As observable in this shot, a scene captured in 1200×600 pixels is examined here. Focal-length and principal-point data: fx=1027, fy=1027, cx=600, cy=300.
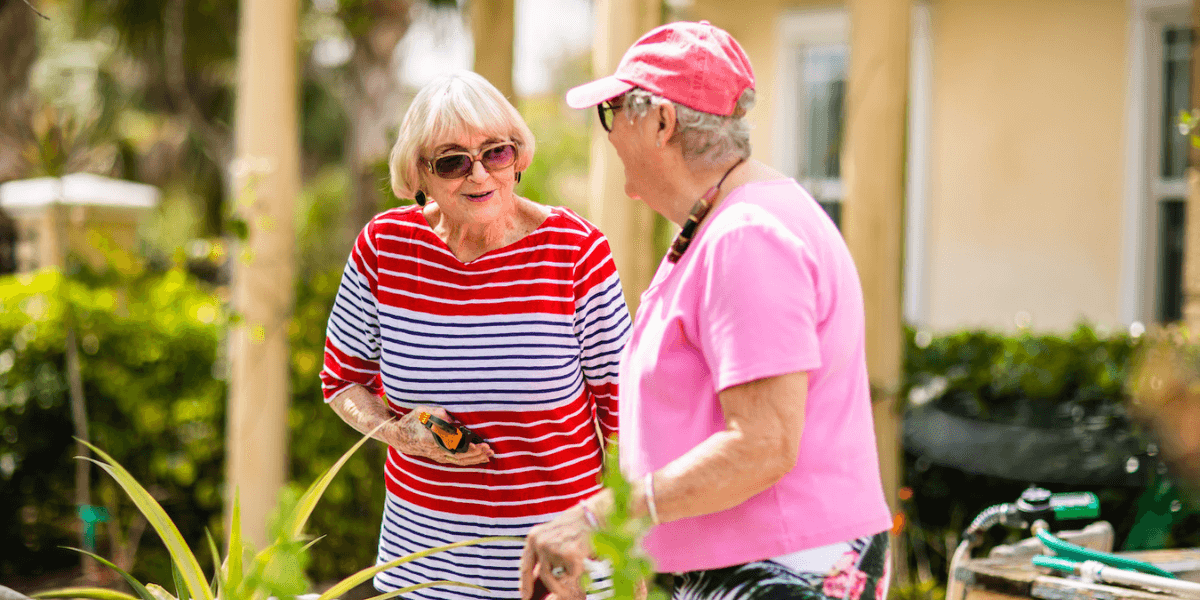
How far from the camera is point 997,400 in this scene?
14.8 feet

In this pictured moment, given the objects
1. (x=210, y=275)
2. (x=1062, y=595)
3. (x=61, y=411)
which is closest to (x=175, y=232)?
(x=210, y=275)

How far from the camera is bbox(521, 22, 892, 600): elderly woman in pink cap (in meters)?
1.39

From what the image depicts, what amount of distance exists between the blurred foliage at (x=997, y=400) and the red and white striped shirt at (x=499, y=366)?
2.46 meters

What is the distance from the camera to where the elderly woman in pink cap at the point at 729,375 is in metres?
1.39

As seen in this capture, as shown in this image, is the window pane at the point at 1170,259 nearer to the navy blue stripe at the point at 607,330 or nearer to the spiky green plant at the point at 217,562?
the navy blue stripe at the point at 607,330

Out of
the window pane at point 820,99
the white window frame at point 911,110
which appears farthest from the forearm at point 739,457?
the window pane at point 820,99

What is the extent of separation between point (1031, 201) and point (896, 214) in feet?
10.4

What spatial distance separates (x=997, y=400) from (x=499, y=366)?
3215 millimetres

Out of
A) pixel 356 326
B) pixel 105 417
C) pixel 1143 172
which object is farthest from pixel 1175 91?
pixel 105 417

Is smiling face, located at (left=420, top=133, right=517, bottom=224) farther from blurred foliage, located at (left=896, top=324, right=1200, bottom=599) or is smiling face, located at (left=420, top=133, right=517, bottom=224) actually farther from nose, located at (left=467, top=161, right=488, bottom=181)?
blurred foliage, located at (left=896, top=324, right=1200, bottom=599)

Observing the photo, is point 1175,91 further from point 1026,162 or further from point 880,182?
point 880,182

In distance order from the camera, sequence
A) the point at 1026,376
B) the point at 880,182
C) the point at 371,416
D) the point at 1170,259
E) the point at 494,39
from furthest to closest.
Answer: the point at 1170,259, the point at 1026,376, the point at 494,39, the point at 880,182, the point at 371,416

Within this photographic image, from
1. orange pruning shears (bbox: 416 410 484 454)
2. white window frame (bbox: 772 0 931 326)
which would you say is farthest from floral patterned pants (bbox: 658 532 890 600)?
white window frame (bbox: 772 0 931 326)

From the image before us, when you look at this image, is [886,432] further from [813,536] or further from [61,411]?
[61,411]
